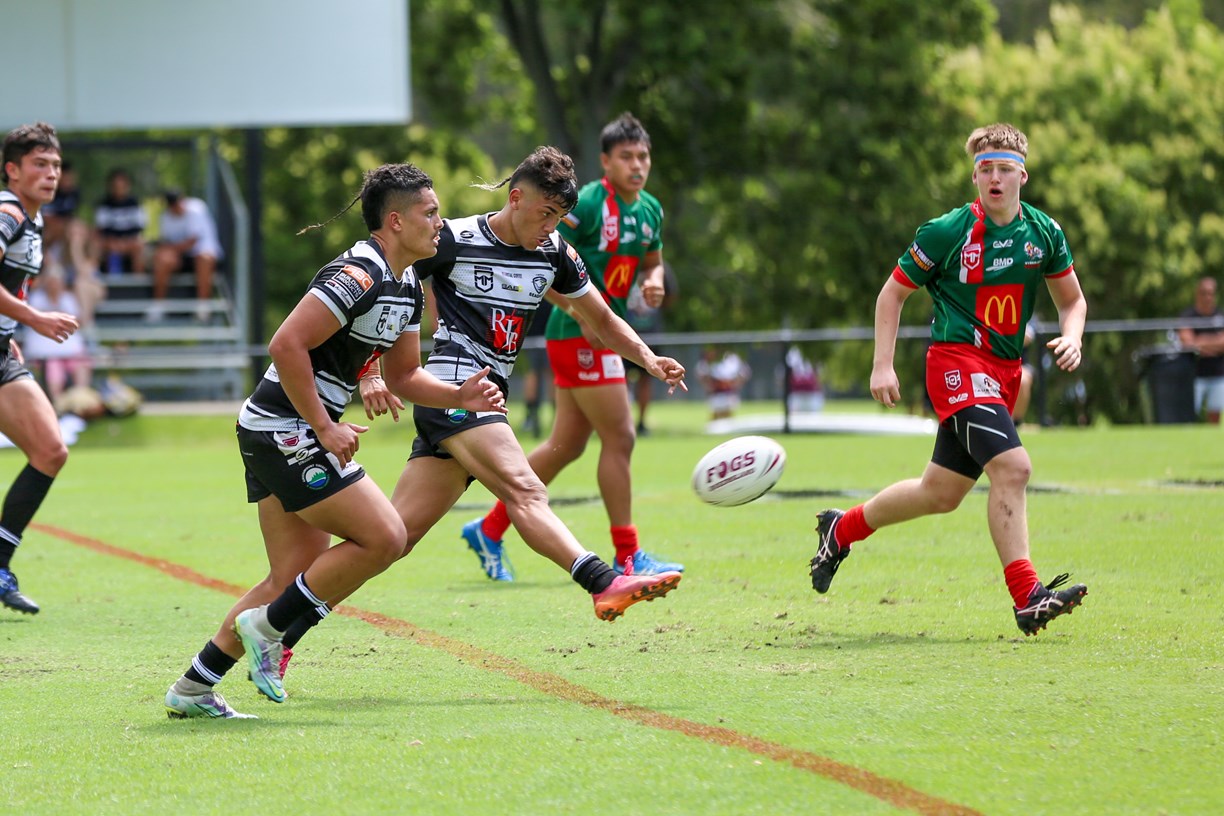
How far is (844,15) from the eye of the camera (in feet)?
88.8

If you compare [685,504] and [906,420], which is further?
[906,420]

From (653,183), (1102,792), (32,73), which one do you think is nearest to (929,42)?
(653,183)

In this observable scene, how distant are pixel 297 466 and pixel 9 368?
3340 mm

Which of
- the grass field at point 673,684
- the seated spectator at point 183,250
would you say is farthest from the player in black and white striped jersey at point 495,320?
the seated spectator at point 183,250

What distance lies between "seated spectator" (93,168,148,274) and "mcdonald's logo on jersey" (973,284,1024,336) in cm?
1906

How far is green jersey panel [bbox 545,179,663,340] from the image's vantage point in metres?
8.48

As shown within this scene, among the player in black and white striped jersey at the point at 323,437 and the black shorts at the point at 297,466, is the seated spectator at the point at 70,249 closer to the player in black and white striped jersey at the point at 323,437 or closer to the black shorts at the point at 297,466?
the player in black and white striped jersey at the point at 323,437

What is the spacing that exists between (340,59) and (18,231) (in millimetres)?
15398

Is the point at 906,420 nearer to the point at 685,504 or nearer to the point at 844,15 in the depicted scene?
the point at 844,15

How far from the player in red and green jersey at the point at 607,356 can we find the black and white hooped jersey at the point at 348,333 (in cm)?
266

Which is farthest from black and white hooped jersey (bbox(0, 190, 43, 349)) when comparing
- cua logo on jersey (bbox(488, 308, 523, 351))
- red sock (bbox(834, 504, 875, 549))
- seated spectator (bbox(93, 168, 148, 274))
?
seated spectator (bbox(93, 168, 148, 274))

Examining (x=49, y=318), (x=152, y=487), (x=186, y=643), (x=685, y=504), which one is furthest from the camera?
(x=152, y=487)

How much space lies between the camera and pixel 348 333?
528 cm

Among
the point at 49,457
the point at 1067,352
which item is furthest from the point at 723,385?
the point at 1067,352
